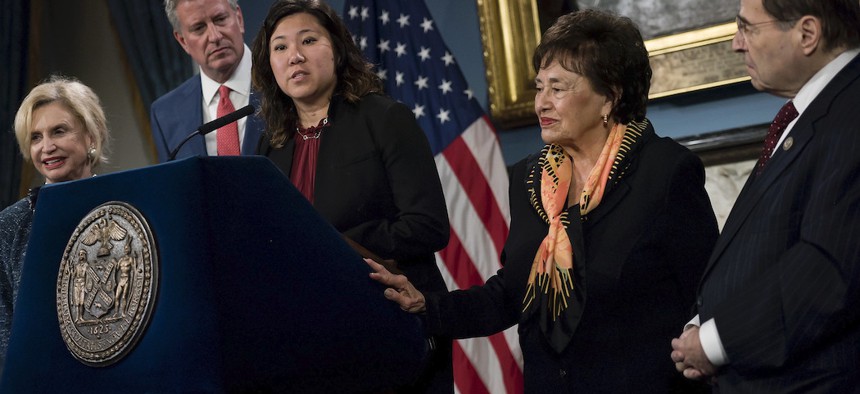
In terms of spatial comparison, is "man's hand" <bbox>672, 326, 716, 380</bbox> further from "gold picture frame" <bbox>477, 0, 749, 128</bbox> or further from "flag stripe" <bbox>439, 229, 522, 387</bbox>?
Answer: "gold picture frame" <bbox>477, 0, 749, 128</bbox>

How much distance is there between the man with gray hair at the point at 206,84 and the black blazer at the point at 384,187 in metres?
0.84

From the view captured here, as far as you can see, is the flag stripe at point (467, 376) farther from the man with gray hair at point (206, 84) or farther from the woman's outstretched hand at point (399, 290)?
the woman's outstretched hand at point (399, 290)

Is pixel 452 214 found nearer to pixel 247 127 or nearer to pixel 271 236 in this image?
pixel 247 127

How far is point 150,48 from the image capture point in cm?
554

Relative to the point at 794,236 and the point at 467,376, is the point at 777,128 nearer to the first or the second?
the point at 794,236

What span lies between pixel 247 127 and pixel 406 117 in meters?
0.79

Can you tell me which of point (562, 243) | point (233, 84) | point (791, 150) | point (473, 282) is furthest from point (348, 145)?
point (473, 282)

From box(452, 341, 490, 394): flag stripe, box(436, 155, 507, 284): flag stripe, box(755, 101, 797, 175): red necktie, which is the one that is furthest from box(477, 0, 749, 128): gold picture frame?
box(755, 101, 797, 175): red necktie

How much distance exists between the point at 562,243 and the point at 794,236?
2.04 ft

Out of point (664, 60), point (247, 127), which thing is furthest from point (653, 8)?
point (247, 127)

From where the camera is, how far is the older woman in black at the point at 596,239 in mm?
2221

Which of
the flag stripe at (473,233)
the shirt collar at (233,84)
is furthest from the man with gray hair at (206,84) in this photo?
the flag stripe at (473,233)

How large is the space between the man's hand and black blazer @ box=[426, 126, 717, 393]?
27cm

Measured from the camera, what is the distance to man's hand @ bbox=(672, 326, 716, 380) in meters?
1.86
